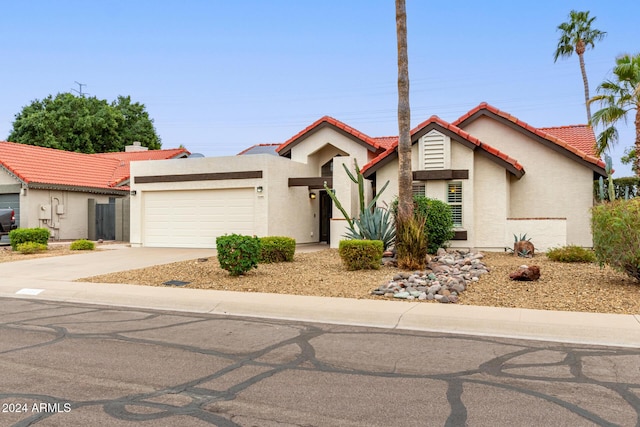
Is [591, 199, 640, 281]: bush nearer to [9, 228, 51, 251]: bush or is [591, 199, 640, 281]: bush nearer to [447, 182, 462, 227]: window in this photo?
[447, 182, 462, 227]: window

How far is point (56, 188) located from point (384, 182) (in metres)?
15.5

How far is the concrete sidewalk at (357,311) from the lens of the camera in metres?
7.86

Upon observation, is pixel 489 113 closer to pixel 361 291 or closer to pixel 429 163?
pixel 429 163

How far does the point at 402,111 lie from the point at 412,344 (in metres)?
8.54

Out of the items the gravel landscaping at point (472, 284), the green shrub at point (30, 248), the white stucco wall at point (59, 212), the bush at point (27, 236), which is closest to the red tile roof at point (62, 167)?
the white stucco wall at point (59, 212)

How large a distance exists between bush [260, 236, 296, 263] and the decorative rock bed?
3.90 meters

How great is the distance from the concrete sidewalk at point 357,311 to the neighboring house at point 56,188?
11976 millimetres

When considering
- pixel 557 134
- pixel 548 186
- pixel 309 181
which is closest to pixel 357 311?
pixel 548 186

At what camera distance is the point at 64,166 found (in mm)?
28359

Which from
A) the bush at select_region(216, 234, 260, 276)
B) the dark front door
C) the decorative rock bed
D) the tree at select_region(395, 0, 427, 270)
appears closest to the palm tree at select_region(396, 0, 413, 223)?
the tree at select_region(395, 0, 427, 270)

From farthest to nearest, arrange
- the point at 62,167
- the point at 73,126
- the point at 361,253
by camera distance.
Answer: the point at 73,126 < the point at 62,167 < the point at 361,253

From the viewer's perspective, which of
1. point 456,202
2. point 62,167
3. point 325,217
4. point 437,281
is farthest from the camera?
point 62,167

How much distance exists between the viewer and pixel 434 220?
16.6 metres

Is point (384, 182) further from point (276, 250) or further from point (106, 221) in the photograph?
point (106, 221)
